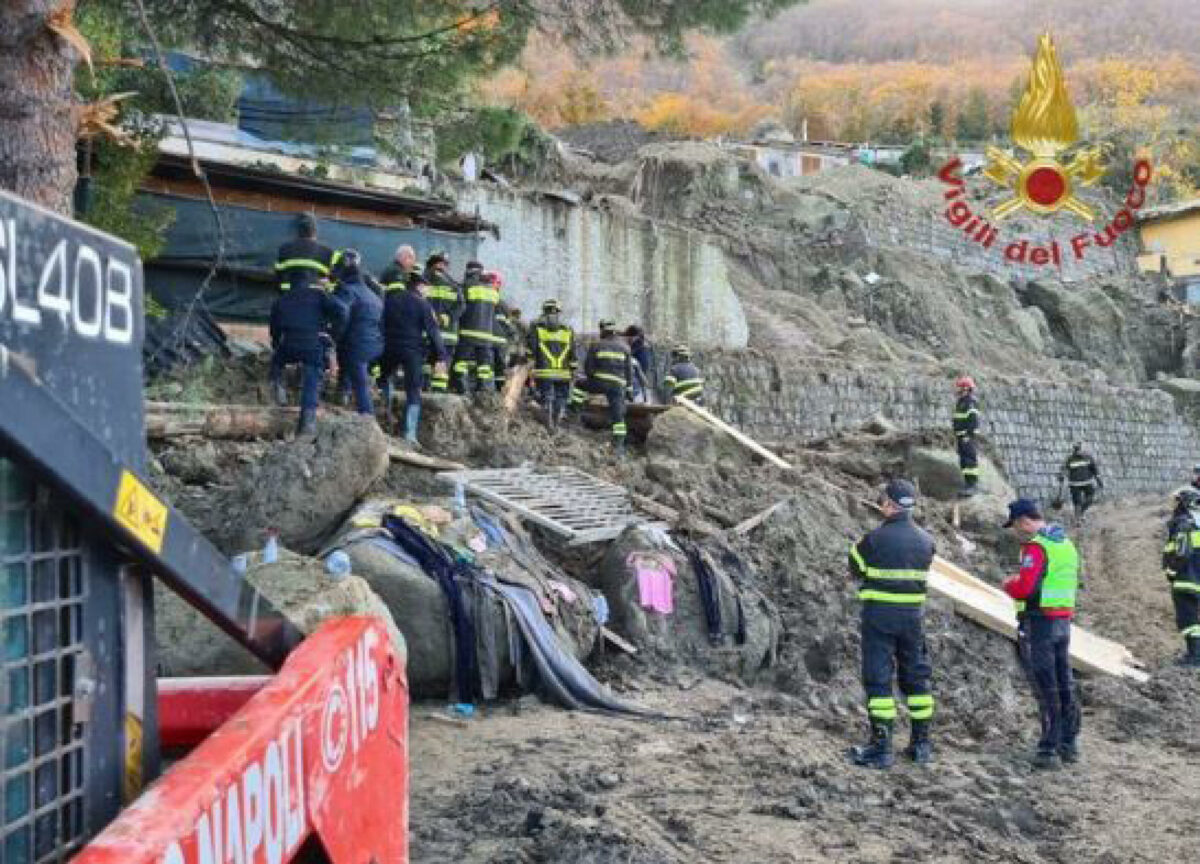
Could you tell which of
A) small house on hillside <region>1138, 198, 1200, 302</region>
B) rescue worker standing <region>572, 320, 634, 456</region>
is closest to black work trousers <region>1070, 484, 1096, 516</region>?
rescue worker standing <region>572, 320, 634, 456</region>

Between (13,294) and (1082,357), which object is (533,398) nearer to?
(13,294)

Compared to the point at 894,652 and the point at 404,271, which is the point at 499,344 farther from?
the point at 894,652

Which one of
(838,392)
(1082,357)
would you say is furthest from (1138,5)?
(838,392)

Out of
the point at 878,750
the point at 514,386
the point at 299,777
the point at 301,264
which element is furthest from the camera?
the point at 514,386

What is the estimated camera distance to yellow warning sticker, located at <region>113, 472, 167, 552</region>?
1.94 metres

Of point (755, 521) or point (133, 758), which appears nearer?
point (133, 758)

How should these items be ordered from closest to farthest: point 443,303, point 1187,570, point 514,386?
point 1187,570, point 443,303, point 514,386

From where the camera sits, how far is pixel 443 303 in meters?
13.9

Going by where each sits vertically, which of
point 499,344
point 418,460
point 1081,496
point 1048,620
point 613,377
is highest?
point 499,344

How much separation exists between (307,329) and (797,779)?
6388mm

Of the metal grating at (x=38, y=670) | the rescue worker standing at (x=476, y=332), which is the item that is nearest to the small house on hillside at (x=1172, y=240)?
the rescue worker standing at (x=476, y=332)

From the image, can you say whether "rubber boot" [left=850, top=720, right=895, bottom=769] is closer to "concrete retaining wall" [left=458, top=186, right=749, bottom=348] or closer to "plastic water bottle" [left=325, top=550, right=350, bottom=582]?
"plastic water bottle" [left=325, top=550, right=350, bottom=582]

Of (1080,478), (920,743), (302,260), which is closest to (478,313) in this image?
(302,260)

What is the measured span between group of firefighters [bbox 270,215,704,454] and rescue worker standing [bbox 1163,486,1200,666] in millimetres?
6300
